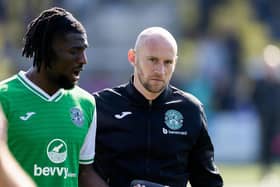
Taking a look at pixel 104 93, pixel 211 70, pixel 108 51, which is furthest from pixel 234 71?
pixel 104 93

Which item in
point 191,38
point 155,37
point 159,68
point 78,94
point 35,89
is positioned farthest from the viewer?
point 191,38

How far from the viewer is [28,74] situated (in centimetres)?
552

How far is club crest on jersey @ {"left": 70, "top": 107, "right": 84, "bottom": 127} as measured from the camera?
5.54 metres

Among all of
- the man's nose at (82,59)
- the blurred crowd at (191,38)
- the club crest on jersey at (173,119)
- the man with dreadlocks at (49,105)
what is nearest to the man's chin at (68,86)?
the man with dreadlocks at (49,105)

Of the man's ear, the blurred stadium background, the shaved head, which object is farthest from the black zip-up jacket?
the blurred stadium background

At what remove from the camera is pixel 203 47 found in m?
23.3

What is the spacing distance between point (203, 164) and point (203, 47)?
1704 centimetres

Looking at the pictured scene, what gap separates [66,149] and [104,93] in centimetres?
103

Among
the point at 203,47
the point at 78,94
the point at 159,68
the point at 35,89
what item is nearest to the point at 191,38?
the point at 203,47

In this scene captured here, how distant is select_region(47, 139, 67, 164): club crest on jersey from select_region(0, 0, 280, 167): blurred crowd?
15208 mm

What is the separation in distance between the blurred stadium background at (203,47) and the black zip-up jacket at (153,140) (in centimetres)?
1316

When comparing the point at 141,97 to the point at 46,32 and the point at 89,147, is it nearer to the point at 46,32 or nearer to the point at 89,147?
the point at 89,147

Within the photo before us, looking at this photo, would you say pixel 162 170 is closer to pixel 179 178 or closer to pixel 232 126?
pixel 179 178

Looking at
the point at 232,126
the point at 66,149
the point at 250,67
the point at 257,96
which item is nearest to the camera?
the point at 66,149
